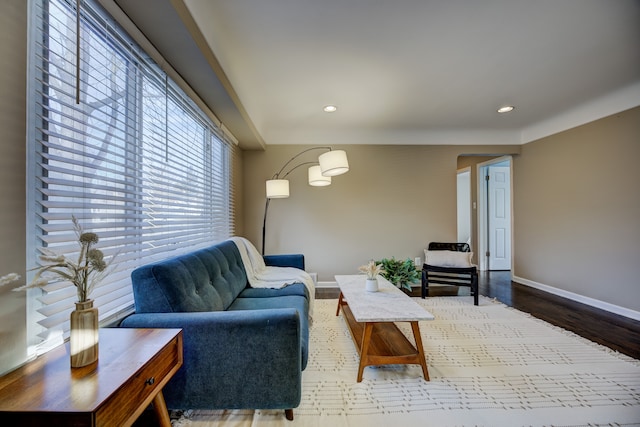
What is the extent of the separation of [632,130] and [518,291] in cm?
223

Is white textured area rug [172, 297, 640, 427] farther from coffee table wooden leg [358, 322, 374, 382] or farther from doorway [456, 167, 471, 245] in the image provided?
doorway [456, 167, 471, 245]

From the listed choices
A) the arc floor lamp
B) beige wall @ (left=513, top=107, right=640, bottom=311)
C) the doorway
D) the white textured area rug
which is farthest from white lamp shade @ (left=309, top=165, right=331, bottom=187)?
the doorway

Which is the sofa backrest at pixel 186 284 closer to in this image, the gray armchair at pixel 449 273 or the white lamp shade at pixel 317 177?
the white lamp shade at pixel 317 177

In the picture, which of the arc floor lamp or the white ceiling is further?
the arc floor lamp

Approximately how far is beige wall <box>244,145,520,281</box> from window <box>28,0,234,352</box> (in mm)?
1741

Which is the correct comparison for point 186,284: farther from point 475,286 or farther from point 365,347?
point 475,286

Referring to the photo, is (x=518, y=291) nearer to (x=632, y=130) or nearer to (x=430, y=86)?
(x=632, y=130)

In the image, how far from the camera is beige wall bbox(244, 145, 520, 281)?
12.5 feet

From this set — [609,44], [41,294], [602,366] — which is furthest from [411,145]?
[41,294]

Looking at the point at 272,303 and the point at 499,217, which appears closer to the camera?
the point at 272,303

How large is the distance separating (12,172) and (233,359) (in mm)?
1106

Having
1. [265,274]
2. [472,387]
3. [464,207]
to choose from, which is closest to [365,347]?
[472,387]

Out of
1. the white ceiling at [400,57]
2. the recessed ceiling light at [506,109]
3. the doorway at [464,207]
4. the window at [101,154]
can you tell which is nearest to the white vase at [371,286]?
the window at [101,154]

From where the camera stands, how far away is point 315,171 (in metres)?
2.73
